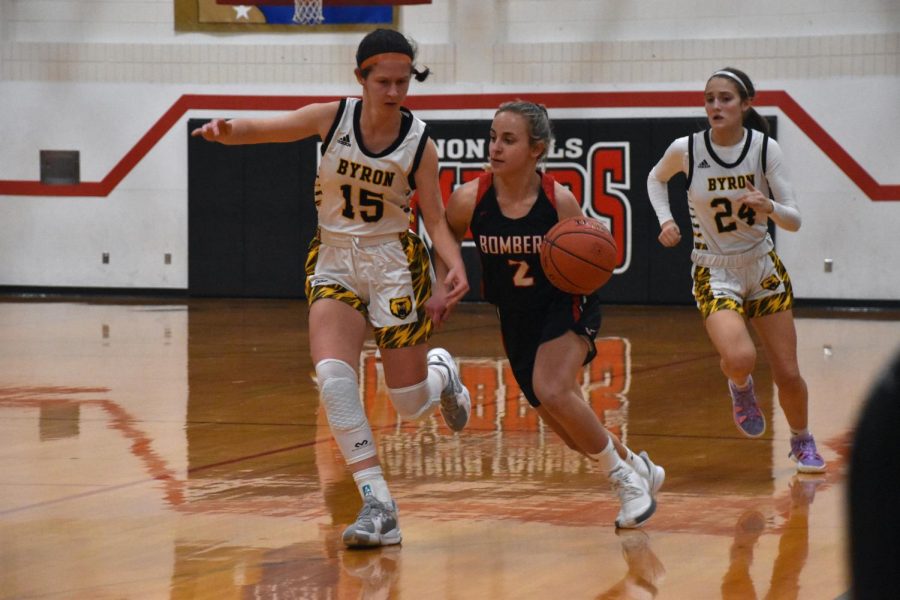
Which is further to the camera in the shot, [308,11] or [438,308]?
[308,11]

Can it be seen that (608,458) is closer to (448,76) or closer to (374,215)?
(374,215)

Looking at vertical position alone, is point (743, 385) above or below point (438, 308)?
below

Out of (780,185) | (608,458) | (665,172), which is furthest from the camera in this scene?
(665,172)

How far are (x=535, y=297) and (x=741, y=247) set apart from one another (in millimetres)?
1561

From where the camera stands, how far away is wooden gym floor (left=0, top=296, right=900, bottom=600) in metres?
4.00

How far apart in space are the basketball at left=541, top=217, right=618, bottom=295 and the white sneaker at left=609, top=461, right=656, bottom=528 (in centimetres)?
66

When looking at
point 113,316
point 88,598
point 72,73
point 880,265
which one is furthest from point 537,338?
point 72,73

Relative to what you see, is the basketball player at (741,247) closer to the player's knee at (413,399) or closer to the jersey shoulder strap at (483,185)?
the jersey shoulder strap at (483,185)

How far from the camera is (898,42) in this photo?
1480cm

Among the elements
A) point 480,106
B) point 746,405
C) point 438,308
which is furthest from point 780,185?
point 480,106

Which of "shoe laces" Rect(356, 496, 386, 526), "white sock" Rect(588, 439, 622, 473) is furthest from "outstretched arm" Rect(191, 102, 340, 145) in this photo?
"white sock" Rect(588, 439, 622, 473)

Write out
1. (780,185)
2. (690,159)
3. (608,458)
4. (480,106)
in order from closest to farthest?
(608,458), (780,185), (690,159), (480,106)

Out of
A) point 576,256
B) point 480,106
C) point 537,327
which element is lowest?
point 537,327

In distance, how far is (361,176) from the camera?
15.7 ft
